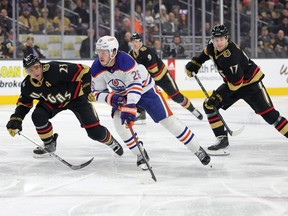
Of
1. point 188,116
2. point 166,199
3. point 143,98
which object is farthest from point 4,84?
point 166,199

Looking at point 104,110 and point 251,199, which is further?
point 104,110

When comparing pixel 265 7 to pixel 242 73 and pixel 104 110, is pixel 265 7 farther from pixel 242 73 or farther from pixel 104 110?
pixel 242 73

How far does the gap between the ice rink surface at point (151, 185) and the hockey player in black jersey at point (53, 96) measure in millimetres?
241

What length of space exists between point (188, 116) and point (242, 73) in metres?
3.21

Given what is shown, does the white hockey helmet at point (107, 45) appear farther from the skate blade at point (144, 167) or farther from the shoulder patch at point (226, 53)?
the shoulder patch at point (226, 53)

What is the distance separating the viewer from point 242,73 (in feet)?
16.1

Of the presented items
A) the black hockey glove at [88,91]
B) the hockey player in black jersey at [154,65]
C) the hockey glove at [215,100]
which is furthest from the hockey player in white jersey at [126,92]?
the hockey player in black jersey at [154,65]

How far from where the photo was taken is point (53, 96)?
15.5 feet

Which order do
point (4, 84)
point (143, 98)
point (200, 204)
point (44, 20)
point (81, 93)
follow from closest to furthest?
point (200, 204) → point (143, 98) → point (81, 93) → point (4, 84) → point (44, 20)

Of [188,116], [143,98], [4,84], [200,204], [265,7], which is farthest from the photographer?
[265,7]

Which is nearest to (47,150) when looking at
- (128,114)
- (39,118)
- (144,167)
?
(39,118)

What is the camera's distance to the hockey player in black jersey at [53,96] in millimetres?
4613

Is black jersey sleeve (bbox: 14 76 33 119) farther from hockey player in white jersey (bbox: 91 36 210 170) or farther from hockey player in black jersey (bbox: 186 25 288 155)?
hockey player in black jersey (bbox: 186 25 288 155)

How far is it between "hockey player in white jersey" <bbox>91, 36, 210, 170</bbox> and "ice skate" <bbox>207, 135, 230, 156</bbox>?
0.69 m
